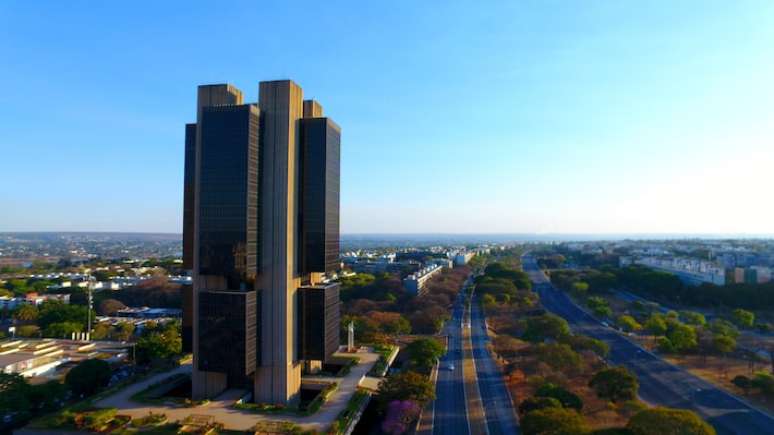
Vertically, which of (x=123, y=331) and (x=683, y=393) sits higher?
(x=683, y=393)

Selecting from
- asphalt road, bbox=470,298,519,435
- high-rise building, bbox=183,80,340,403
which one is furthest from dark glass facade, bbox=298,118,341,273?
asphalt road, bbox=470,298,519,435

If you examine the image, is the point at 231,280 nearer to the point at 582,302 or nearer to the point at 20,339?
the point at 20,339

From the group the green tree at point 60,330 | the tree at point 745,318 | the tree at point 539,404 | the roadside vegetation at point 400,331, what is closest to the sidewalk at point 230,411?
the roadside vegetation at point 400,331

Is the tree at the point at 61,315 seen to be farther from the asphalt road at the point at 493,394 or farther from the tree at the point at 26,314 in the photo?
the asphalt road at the point at 493,394

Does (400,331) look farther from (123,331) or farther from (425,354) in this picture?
(123,331)

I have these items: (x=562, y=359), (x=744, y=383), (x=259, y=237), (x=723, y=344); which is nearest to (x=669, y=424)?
(x=562, y=359)

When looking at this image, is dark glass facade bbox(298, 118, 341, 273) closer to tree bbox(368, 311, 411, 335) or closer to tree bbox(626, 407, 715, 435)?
tree bbox(626, 407, 715, 435)
